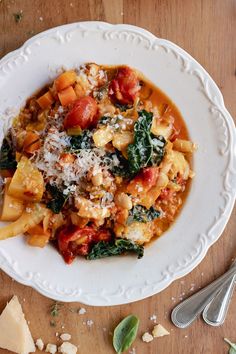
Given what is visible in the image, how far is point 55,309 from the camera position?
11.9 feet

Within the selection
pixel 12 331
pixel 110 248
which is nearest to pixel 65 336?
pixel 12 331

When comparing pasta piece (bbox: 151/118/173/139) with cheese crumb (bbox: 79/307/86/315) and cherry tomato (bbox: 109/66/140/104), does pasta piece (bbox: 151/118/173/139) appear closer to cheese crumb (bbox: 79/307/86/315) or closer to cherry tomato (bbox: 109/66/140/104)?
cherry tomato (bbox: 109/66/140/104)

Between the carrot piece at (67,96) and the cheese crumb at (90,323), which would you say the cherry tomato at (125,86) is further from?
the cheese crumb at (90,323)

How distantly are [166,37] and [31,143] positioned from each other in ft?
4.17

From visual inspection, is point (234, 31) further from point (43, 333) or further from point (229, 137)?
point (43, 333)

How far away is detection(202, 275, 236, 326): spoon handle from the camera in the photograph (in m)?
3.65

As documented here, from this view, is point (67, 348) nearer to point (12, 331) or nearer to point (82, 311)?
point (82, 311)

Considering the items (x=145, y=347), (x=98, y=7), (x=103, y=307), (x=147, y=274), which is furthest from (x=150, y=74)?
(x=145, y=347)

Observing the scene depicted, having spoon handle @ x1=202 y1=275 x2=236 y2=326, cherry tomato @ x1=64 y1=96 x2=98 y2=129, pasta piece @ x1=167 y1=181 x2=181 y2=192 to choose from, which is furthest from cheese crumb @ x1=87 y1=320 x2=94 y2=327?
cherry tomato @ x1=64 y1=96 x2=98 y2=129

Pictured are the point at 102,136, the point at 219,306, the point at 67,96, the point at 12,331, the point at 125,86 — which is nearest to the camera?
the point at 102,136

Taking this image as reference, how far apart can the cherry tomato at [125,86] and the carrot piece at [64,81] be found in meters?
0.28

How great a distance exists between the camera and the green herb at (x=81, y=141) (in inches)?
128

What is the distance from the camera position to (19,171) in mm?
3260

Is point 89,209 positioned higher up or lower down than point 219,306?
higher up
